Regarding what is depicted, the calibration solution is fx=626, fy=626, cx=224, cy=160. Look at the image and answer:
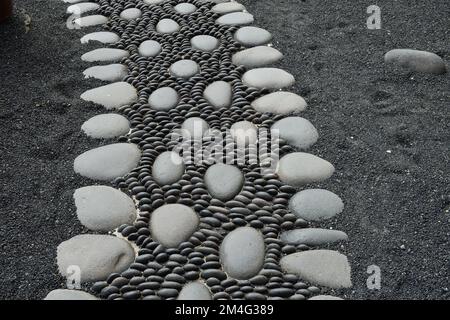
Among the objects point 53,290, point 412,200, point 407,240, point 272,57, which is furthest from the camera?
point 272,57

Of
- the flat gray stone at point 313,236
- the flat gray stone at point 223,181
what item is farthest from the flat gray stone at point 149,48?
the flat gray stone at point 313,236

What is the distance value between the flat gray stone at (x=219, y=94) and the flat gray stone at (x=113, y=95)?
0.34 m

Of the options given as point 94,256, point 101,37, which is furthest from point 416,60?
point 94,256

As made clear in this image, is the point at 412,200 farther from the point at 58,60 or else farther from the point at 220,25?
the point at 58,60

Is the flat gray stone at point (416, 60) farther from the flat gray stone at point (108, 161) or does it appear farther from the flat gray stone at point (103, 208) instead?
the flat gray stone at point (103, 208)

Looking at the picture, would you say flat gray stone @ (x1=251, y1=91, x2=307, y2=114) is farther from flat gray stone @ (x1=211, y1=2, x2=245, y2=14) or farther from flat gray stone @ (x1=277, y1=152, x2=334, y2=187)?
flat gray stone @ (x1=211, y1=2, x2=245, y2=14)

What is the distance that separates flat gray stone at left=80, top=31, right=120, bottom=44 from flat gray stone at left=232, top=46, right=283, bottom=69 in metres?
0.68

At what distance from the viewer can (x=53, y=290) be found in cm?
203

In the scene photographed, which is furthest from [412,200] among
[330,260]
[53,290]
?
[53,290]

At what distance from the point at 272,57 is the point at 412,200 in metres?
1.12

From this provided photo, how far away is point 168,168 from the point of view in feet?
8.14

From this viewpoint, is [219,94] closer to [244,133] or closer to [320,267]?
[244,133]

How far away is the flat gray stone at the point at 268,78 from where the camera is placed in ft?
9.65

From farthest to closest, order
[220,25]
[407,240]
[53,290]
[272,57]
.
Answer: [220,25] → [272,57] → [407,240] → [53,290]
